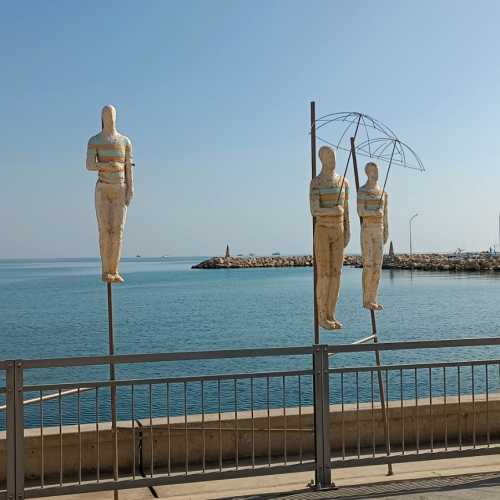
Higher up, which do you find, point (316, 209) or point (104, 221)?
point (316, 209)

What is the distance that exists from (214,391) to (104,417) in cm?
329

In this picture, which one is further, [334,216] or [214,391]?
[214,391]

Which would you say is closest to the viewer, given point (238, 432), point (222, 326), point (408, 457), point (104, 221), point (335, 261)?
point (408, 457)

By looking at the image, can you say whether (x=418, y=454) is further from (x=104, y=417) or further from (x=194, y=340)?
(x=194, y=340)

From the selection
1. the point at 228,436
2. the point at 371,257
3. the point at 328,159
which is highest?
the point at 328,159

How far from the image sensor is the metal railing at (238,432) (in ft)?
16.6

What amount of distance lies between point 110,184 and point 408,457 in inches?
153

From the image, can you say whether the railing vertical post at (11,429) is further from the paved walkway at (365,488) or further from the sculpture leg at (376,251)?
the sculpture leg at (376,251)

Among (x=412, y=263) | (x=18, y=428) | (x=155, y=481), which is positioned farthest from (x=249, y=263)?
(x=18, y=428)

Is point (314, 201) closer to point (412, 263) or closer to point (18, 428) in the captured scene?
point (18, 428)

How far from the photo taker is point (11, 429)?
4895 mm

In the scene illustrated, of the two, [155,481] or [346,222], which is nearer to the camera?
[155,481]

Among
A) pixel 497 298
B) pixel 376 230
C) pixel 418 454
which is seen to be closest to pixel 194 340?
pixel 376 230

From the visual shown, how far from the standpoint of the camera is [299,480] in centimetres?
672
